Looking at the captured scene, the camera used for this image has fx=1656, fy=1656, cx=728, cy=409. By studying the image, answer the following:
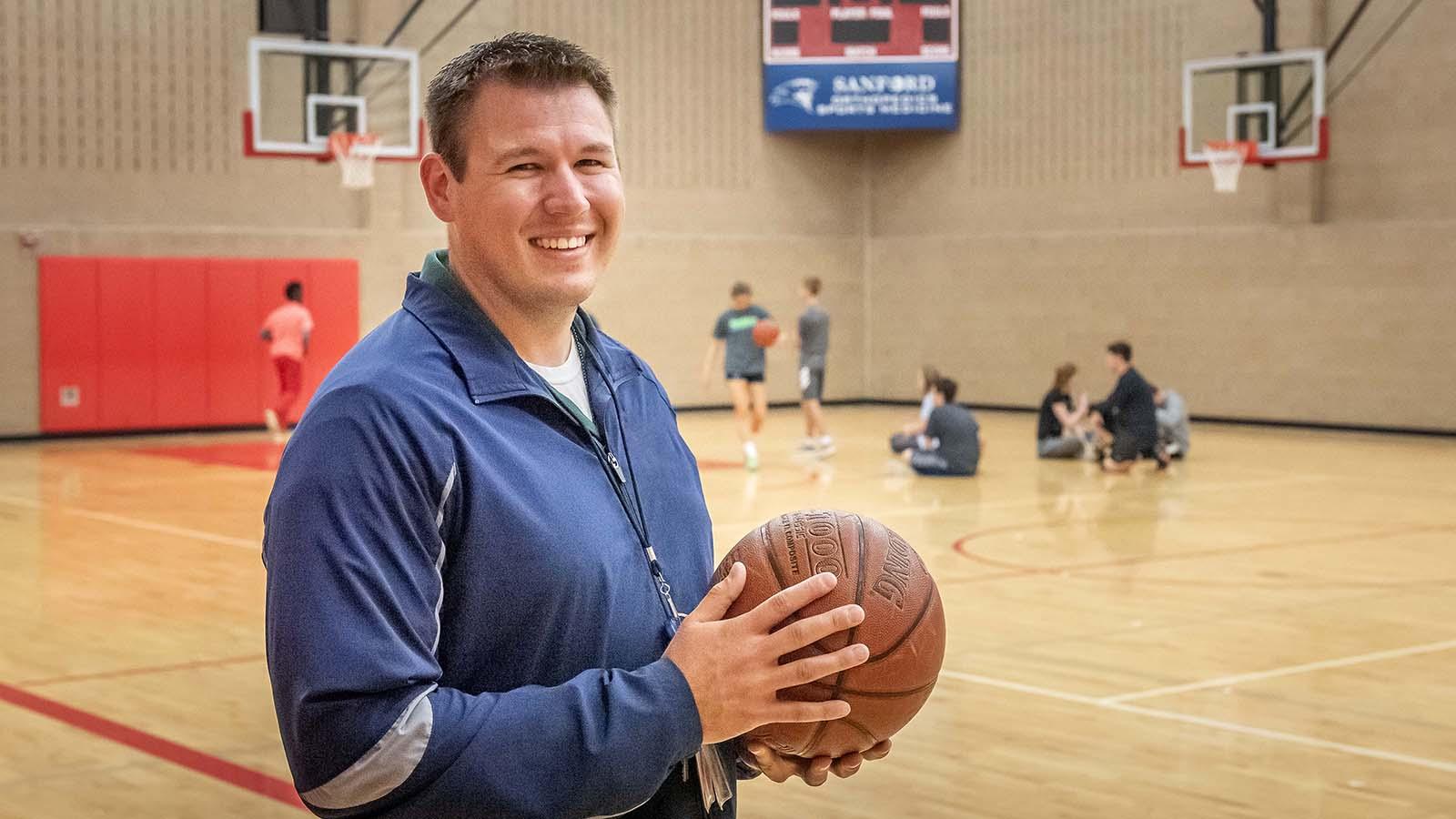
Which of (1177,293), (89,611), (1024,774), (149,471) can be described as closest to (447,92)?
(1024,774)

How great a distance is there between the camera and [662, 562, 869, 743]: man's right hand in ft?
6.23

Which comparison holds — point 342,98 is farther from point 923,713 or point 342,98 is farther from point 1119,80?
point 923,713

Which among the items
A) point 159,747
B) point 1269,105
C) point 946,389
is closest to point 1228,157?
point 1269,105

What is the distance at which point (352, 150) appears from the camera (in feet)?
58.2

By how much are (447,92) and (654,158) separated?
20972 millimetres

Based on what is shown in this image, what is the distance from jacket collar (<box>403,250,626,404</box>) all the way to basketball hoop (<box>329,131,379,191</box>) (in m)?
16.2

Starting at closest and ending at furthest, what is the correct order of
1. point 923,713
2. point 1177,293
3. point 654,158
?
point 923,713, point 1177,293, point 654,158

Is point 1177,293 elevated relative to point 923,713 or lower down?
elevated

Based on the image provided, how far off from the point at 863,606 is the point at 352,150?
53.8 feet

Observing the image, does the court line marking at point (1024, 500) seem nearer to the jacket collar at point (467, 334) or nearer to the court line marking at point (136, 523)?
the court line marking at point (136, 523)

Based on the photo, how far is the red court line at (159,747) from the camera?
5.38 m

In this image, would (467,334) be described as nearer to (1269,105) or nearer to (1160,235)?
(1269,105)

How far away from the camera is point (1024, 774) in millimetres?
5504

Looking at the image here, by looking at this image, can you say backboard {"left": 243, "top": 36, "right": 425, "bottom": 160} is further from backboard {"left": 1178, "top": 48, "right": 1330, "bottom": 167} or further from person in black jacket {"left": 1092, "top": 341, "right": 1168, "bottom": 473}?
backboard {"left": 1178, "top": 48, "right": 1330, "bottom": 167}
